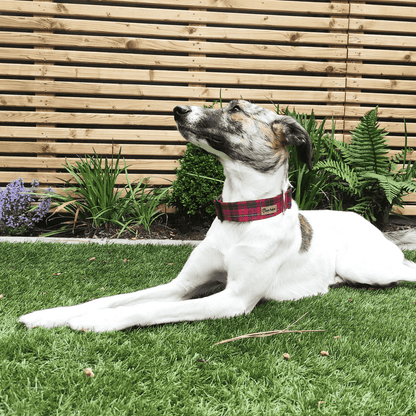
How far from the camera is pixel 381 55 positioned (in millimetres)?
5238

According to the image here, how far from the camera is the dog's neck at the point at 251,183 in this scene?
6.79 feet

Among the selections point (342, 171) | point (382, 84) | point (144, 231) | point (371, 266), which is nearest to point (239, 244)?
point (371, 266)

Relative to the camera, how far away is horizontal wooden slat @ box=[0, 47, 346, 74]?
482 cm

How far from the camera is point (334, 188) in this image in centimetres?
471

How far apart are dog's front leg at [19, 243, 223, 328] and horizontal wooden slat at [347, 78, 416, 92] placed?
435cm

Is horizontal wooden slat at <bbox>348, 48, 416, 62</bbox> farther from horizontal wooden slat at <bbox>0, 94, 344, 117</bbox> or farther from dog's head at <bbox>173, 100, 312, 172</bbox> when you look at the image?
dog's head at <bbox>173, 100, 312, 172</bbox>

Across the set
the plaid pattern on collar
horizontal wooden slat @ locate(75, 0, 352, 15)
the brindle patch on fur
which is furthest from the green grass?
horizontal wooden slat @ locate(75, 0, 352, 15)

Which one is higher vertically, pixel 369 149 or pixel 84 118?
pixel 84 118

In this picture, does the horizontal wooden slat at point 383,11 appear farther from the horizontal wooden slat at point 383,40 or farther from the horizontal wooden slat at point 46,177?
the horizontal wooden slat at point 46,177

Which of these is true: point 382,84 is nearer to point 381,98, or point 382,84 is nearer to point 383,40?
point 381,98

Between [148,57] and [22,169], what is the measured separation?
2430 millimetres

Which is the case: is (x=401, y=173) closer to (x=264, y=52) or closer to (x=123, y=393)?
(x=264, y=52)

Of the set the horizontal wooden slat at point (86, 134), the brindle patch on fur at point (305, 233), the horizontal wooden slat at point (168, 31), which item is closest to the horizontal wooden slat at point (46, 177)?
the horizontal wooden slat at point (86, 134)

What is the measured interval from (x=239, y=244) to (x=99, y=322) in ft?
2.75
